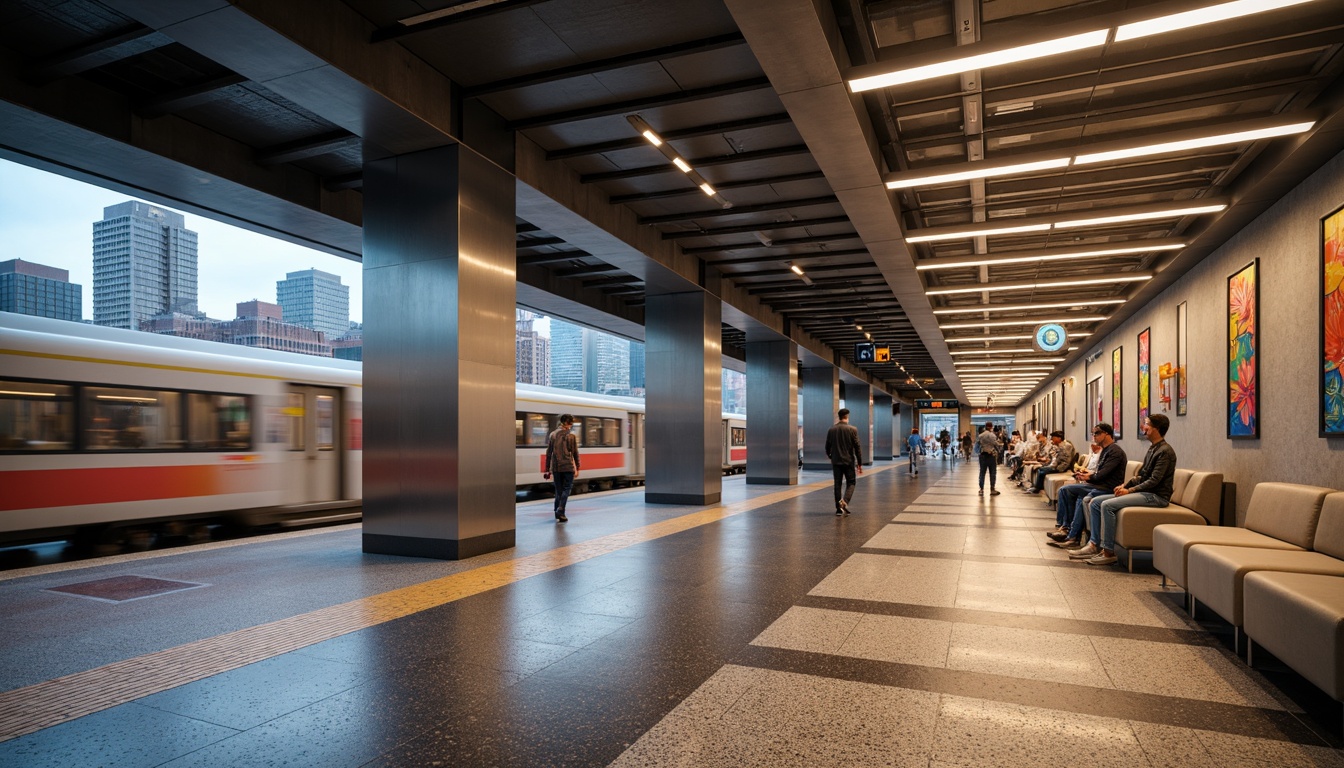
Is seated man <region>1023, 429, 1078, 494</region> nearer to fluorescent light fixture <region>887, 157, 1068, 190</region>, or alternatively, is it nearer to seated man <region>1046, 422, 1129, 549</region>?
seated man <region>1046, 422, 1129, 549</region>

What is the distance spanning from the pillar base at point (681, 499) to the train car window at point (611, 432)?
16.4ft

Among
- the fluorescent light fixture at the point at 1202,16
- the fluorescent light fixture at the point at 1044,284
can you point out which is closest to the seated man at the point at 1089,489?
the fluorescent light fixture at the point at 1044,284

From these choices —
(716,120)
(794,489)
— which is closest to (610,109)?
(716,120)

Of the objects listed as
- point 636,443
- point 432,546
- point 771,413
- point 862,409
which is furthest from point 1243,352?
point 862,409

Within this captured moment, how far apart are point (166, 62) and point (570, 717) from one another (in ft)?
24.1

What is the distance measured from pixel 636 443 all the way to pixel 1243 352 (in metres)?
15.1

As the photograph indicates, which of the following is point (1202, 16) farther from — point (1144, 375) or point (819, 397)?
point (819, 397)

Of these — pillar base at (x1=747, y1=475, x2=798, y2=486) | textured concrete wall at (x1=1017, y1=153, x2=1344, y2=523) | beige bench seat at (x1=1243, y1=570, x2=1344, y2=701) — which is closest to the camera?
beige bench seat at (x1=1243, y1=570, x2=1344, y2=701)

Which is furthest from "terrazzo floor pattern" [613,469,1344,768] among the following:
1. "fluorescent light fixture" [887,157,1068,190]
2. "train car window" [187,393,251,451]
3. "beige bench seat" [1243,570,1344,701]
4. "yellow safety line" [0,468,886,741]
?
"train car window" [187,393,251,451]

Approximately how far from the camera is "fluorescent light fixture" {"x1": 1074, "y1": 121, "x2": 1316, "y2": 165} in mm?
6271

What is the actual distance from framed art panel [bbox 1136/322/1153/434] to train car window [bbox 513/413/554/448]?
38.3 ft

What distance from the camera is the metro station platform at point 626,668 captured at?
3160mm

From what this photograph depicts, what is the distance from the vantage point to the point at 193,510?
9.51 m

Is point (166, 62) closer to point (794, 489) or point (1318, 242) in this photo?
point (1318, 242)
